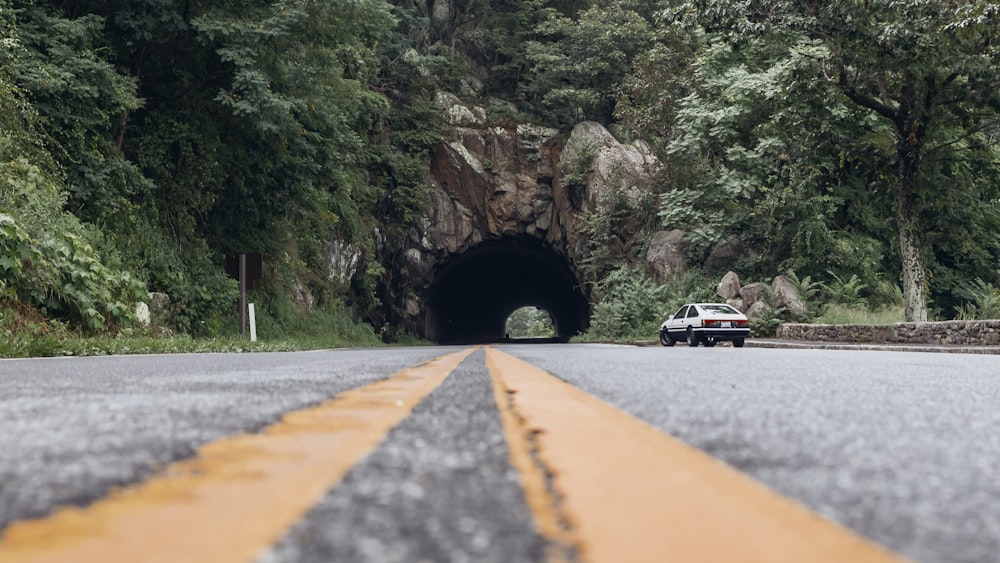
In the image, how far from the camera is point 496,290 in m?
54.5

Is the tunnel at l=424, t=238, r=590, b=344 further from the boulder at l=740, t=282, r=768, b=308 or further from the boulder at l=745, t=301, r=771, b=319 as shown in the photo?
the boulder at l=745, t=301, r=771, b=319

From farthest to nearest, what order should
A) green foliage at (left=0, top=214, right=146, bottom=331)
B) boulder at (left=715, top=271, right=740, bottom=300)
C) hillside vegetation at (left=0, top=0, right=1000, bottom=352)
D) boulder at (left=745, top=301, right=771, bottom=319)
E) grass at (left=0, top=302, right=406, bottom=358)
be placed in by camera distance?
boulder at (left=715, top=271, right=740, bottom=300) < boulder at (left=745, top=301, right=771, bottom=319) < hillside vegetation at (left=0, top=0, right=1000, bottom=352) < green foliage at (left=0, top=214, right=146, bottom=331) < grass at (left=0, top=302, right=406, bottom=358)

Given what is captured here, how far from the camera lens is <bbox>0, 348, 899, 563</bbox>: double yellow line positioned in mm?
1165

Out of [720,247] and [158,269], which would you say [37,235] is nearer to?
[158,269]

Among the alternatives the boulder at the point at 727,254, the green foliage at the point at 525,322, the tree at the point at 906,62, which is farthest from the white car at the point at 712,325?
the green foliage at the point at 525,322

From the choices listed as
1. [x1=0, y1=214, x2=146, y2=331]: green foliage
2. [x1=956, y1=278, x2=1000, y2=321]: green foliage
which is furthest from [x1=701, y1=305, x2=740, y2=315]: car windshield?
[x1=0, y1=214, x2=146, y2=331]: green foliage

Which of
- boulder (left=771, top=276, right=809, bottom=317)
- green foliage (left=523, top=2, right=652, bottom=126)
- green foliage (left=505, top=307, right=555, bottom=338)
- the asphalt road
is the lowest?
green foliage (left=505, top=307, right=555, bottom=338)

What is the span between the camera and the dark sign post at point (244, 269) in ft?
62.6

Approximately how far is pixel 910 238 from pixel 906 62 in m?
4.38

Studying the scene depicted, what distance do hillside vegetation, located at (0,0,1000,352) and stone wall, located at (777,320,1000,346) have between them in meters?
2.55

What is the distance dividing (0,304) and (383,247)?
23.5 m

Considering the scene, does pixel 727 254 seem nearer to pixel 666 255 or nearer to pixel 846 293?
pixel 666 255

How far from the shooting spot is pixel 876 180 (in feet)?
79.6

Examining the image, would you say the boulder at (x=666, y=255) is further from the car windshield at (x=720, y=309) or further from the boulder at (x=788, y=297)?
the car windshield at (x=720, y=309)
